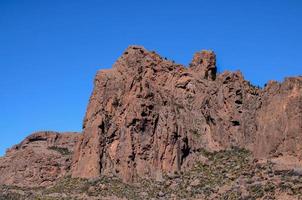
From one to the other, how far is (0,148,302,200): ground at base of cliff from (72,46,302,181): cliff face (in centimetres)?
250

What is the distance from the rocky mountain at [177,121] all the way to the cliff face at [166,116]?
0.60 feet

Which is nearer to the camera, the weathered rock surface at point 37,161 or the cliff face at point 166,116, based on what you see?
the cliff face at point 166,116

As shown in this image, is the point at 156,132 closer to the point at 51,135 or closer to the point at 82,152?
the point at 82,152

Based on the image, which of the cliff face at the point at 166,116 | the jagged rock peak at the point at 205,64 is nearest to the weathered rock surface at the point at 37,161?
the cliff face at the point at 166,116

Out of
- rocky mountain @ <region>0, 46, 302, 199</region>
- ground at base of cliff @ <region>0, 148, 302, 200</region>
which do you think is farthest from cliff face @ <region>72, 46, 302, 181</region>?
ground at base of cliff @ <region>0, 148, 302, 200</region>

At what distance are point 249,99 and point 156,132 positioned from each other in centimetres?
1997

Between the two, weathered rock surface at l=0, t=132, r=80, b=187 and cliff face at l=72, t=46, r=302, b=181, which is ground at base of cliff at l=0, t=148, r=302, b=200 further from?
weathered rock surface at l=0, t=132, r=80, b=187

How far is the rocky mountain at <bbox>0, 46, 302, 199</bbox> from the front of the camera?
372ft

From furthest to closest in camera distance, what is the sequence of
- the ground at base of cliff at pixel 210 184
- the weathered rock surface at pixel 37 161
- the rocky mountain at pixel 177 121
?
the weathered rock surface at pixel 37 161
the rocky mountain at pixel 177 121
the ground at base of cliff at pixel 210 184

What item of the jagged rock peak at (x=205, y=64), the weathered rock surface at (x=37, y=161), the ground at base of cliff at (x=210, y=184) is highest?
the jagged rock peak at (x=205, y=64)

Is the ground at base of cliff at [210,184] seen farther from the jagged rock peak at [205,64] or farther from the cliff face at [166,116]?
the jagged rock peak at [205,64]

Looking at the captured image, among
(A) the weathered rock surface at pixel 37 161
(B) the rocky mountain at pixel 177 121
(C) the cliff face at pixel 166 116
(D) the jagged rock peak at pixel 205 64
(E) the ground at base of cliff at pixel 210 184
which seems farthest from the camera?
(A) the weathered rock surface at pixel 37 161

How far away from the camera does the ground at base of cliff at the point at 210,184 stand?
101750 mm

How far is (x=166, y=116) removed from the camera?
124 m
